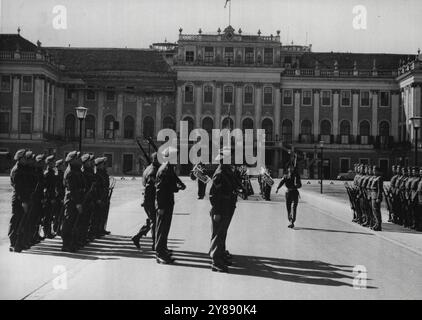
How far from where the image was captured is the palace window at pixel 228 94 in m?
64.2

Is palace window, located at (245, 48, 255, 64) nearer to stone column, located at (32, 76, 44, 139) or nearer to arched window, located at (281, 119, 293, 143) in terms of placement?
arched window, located at (281, 119, 293, 143)

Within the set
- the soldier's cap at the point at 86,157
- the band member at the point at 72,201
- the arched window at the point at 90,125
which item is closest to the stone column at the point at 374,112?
the arched window at the point at 90,125

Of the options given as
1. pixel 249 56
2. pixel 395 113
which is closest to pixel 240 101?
pixel 249 56

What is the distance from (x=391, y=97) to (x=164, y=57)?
89.1 ft

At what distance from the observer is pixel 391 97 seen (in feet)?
212

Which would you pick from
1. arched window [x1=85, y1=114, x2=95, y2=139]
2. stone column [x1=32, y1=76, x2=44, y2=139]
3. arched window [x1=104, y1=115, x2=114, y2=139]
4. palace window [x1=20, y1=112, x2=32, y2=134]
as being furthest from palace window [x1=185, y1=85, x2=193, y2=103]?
palace window [x1=20, y1=112, x2=32, y2=134]

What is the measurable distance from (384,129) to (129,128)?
96.8 feet

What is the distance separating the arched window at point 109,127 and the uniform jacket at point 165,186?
55694 mm

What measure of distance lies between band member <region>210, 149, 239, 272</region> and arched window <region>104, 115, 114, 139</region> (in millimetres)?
56322

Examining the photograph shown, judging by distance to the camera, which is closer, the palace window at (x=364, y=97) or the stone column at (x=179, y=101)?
the stone column at (x=179, y=101)

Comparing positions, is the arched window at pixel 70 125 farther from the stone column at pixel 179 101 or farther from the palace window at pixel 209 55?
the palace window at pixel 209 55

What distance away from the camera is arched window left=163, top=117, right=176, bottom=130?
213 ft

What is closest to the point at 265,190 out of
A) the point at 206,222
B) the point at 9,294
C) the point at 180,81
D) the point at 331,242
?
the point at 206,222

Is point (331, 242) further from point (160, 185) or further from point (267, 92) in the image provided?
point (267, 92)
